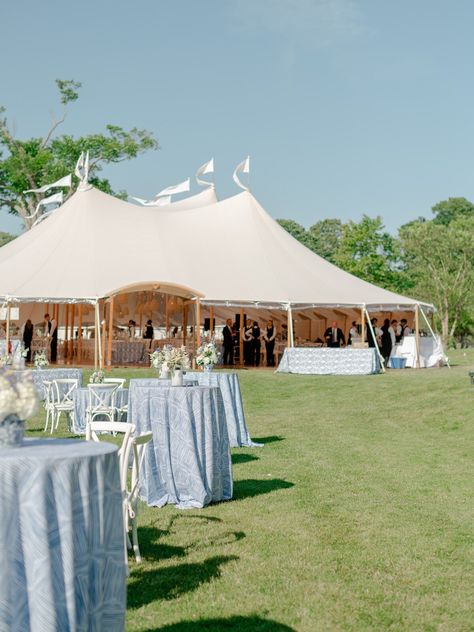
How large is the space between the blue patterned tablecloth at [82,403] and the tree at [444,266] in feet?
123

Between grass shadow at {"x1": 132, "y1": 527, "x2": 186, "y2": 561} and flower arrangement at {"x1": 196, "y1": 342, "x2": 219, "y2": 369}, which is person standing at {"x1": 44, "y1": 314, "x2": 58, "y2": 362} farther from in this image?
grass shadow at {"x1": 132, "y1": 527, "x2": 186, "y2": 561}

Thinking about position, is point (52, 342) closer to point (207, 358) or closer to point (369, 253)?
point (207, 358)

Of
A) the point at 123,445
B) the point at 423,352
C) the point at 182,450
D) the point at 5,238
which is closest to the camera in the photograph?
the point at 123,445

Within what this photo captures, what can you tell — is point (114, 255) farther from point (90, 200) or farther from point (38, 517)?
point (38, 517)

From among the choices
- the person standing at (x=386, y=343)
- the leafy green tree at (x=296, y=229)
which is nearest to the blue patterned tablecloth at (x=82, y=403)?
the person standing at (x=386, y=343)

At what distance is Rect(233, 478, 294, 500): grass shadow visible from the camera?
26.0 feet

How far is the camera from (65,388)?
1422 cm

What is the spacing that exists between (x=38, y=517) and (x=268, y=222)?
2782 centimetres

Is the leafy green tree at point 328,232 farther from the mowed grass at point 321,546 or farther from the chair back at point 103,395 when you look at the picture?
the mowed grass at point 321,546

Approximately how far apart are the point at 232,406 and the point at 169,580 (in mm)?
6043

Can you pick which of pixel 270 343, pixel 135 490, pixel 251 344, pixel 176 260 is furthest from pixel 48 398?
pixel 176 260

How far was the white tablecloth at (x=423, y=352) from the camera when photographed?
26703 mm

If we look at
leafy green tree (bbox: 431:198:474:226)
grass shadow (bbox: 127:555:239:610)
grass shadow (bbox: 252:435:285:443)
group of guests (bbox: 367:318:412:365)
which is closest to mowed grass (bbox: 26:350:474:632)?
grass shadow (bbox: 127:555:239:610)

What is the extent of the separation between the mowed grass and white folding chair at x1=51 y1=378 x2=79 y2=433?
9.96 feet
